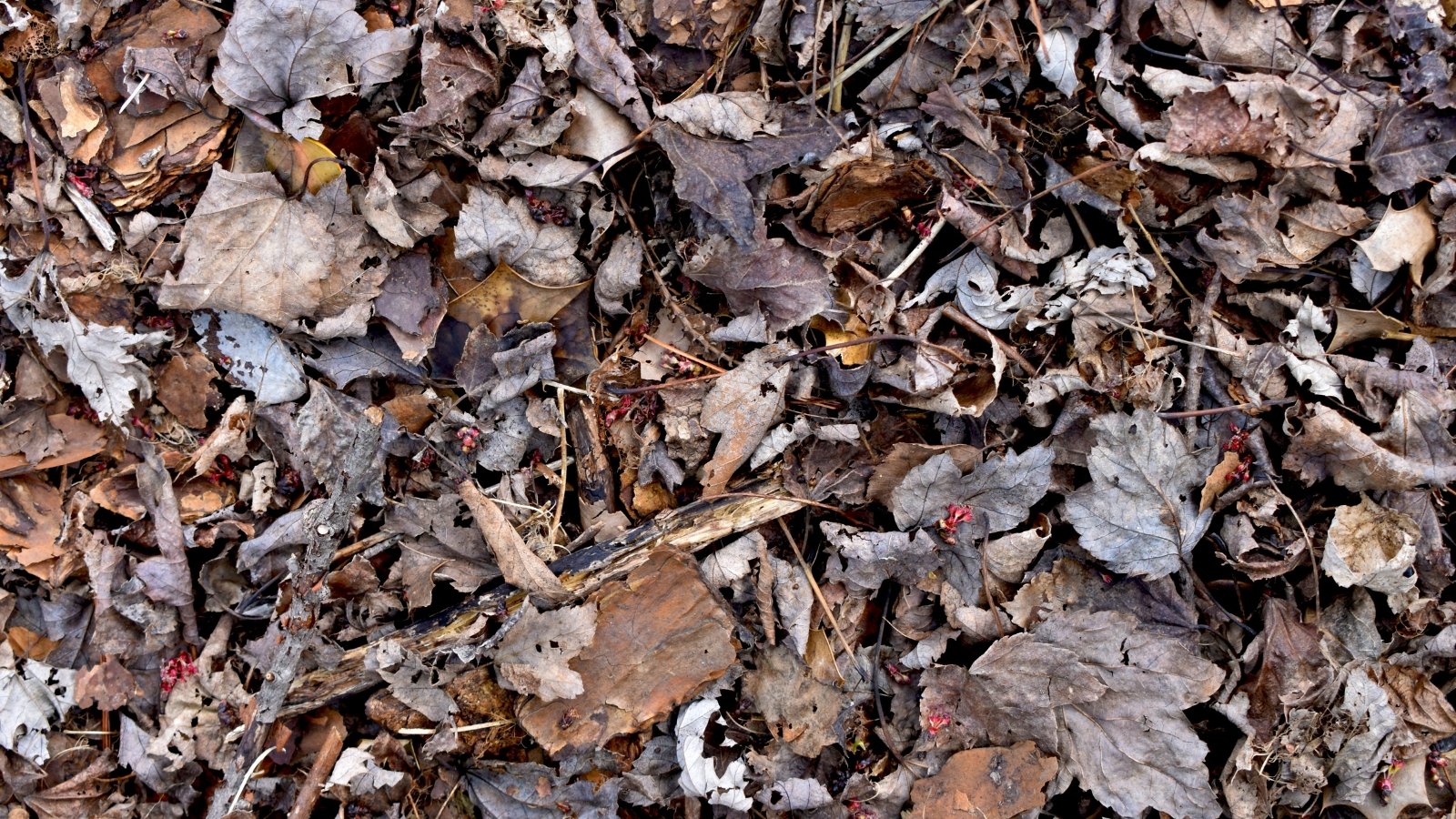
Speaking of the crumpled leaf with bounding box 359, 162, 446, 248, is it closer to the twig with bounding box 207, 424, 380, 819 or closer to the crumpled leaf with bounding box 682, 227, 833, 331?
the twig with bounding box 207, 424, 380, 819

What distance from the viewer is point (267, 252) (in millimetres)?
3217

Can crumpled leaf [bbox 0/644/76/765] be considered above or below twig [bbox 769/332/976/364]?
below

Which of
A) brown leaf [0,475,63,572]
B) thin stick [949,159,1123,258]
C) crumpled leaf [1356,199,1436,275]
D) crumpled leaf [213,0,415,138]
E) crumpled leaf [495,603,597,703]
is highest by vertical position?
crumpled leaf [213,0,415,138]

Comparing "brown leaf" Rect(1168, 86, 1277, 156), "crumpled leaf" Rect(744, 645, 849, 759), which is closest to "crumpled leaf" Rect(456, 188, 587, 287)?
"crumpled leaf" Rect(744, 645, 849, 759)

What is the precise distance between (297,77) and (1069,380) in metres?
3.06

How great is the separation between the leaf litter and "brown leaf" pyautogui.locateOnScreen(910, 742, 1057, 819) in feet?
0.05

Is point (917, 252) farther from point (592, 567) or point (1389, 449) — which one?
point (1389, 449)

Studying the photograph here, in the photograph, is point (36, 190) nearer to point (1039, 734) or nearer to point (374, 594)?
point (374, 594)

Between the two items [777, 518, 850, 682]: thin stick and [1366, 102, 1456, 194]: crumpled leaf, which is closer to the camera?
[1366, 102, 1456, 194]: crumpled leaf

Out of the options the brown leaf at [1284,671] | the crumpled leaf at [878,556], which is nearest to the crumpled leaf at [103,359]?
the crumpled leaf at [878,556]

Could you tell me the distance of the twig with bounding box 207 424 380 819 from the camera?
3137mm

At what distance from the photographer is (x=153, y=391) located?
3.38 metres

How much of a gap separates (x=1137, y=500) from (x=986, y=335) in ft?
2.61

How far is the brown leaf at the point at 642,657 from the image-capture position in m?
3.16
